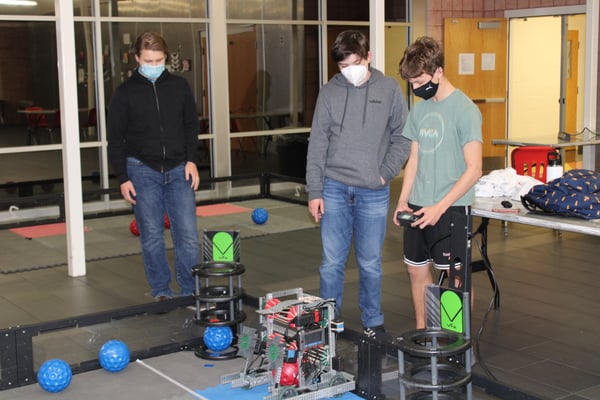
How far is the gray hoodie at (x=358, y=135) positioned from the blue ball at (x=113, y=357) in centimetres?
118

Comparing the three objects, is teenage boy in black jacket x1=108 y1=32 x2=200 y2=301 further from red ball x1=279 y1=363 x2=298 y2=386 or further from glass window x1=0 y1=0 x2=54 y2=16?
glass window x1=0 y1=0 x2=54 y2=16

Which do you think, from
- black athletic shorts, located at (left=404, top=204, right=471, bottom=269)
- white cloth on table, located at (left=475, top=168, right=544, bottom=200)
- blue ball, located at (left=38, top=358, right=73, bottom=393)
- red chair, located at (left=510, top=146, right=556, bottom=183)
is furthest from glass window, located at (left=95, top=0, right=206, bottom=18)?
black athletic shorts, located at (left=404, top=204, right=471, bottom=269)

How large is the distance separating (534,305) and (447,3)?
289 inches

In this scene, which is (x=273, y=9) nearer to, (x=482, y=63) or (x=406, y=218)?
(x=482, y=63)

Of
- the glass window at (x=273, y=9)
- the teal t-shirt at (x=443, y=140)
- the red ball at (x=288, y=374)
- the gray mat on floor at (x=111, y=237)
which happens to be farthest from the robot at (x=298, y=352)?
the glass window at (x=273, y=9)

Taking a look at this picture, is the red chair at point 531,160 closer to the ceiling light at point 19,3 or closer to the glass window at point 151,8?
the glass window at point 151,8

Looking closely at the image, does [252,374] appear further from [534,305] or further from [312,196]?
[534,305]

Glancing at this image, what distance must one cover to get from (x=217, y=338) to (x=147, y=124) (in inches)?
54.1

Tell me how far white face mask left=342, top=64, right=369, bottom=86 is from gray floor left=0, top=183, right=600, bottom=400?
1476 mm

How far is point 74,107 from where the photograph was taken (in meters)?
6.00

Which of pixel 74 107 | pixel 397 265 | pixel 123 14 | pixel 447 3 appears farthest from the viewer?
pixel 447 3

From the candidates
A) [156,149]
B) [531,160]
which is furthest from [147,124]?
[531,160]

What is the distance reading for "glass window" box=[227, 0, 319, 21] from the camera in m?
10.1

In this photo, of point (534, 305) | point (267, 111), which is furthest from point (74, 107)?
point (267, 111)
